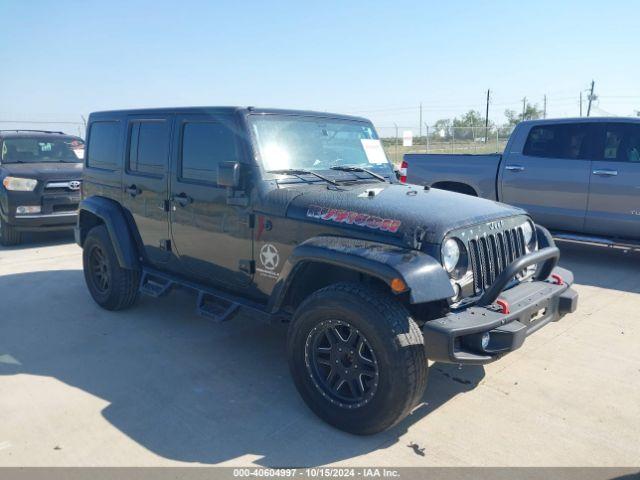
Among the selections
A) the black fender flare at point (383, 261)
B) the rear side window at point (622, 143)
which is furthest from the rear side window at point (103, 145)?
the rear side window at point (622, 143)

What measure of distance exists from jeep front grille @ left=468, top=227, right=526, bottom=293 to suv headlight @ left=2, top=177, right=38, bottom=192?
24.8 ft

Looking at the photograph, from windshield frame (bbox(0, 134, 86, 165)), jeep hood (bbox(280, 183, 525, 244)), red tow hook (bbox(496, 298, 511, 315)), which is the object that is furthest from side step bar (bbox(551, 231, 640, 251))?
windshield frame (bbox(0, 134, 86, 165))

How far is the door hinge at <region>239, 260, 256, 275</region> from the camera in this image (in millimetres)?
3957

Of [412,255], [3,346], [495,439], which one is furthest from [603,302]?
[3,346]

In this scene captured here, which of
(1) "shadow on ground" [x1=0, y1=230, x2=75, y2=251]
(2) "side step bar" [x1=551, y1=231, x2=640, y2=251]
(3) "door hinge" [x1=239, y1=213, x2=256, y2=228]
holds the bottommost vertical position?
(1) "shadow on ground" [x1=0, y1=230, x2=75, y2=251]

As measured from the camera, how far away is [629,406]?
11.5 feet

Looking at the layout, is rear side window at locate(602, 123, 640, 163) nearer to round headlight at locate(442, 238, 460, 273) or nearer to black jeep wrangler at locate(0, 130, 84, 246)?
round headlight at locate(442, 238, 460, 273)

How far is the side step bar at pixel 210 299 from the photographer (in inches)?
153

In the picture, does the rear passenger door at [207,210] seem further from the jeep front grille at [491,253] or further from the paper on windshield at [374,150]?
the jeep front grille at [491,253]

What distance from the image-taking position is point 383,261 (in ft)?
9.69

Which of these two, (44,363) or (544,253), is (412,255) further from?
(44,363)

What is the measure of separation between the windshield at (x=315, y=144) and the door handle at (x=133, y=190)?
60.8 inches

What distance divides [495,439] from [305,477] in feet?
3.70

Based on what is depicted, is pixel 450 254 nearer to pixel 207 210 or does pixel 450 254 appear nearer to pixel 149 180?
pixel 207 210
